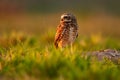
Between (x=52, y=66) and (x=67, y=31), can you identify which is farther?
(x=67, y=31)

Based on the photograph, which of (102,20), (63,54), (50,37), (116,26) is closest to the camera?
(63,54)

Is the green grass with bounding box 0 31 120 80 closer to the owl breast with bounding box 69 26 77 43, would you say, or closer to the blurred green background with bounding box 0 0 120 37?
the owl breast with bounding box 69 26 77 43

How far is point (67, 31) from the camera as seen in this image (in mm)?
10961

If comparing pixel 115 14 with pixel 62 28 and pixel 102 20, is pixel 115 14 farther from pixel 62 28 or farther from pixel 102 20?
pixel 62 28

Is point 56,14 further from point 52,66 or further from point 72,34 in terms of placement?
point 52,66

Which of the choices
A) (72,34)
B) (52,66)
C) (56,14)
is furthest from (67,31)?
(56,14)

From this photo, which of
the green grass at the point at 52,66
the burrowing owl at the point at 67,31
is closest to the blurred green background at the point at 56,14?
the burrowing owl at the point at 67,31

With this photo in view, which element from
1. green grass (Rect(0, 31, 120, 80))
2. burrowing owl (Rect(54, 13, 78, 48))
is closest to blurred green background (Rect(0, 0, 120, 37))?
burrowing owl (Rect(54, 13, 78, 48))

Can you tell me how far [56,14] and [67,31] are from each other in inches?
707

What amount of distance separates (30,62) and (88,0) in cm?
2678

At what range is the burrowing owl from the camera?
10938mm

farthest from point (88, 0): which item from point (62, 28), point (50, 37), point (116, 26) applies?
point (62, 28)

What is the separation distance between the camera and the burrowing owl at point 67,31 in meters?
Result: 10.9

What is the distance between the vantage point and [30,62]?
29.6 feet
